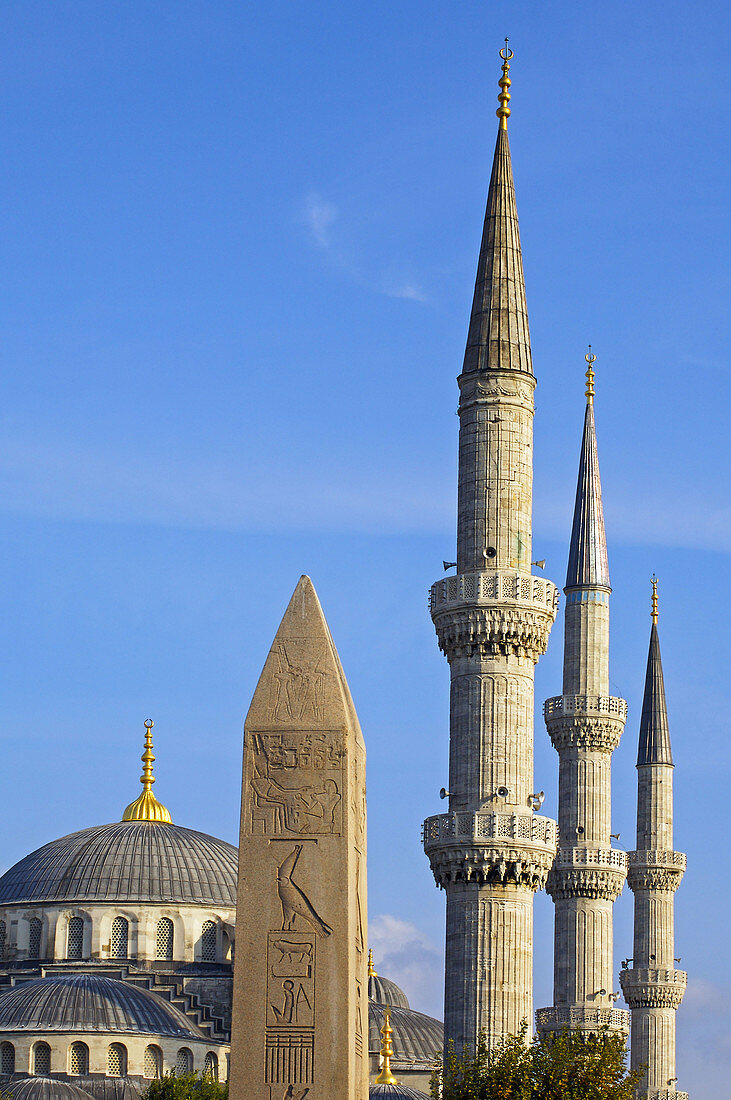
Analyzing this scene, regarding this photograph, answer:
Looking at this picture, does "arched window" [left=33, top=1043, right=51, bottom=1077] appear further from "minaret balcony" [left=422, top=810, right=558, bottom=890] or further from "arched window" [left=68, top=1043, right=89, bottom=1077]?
"minaret balcony" [left=422, top=810, right=558, bottom=890]

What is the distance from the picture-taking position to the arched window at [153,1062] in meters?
61.5

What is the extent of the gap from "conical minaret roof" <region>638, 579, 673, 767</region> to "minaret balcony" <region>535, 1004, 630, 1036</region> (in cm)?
1271

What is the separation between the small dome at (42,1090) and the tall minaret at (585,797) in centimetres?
1538

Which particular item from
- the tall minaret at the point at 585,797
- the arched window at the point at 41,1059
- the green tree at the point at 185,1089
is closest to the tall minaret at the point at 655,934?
the tall minaret at the point at 585,797

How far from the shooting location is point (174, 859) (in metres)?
74.4

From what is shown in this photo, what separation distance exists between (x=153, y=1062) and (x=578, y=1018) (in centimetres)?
2057

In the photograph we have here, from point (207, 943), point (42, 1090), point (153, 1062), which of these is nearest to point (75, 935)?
point (207, 943)

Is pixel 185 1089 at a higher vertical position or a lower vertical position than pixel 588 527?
lower

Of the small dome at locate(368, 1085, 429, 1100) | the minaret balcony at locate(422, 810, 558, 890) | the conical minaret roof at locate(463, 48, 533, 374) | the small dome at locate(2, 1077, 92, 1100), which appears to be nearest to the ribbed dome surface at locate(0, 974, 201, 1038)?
the small dome at locate(2, 1077, 92, 1100)

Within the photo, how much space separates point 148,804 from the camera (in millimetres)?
80062

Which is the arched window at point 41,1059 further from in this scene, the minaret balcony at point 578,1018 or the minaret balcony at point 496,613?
the minaret balcony at point 496,613

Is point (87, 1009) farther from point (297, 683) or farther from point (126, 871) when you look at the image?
point (297, 683)

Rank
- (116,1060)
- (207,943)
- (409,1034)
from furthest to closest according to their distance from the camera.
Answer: (207,943), (409,1034), (116,1060)

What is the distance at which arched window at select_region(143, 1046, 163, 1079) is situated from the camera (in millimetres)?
61500
